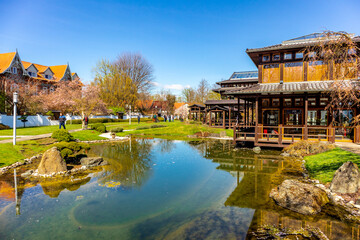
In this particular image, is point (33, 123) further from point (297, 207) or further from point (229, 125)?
point (297, 207)

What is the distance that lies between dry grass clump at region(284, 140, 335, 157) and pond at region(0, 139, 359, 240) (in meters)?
3.21

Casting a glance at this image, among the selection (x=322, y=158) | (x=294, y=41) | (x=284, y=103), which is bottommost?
(x=322, y=158)

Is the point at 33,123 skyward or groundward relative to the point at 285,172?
skyward

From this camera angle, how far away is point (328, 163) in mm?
10898

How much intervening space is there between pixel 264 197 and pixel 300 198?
1272mm

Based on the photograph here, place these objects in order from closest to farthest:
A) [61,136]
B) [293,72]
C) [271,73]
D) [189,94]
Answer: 1. [61,136]
2. [293,72]
3. [271,73]
4. [189,94]

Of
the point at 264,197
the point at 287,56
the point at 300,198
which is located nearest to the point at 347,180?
the point at 300,198

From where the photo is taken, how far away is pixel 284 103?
1770 centimetres

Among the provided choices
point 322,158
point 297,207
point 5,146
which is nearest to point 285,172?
point 322,158

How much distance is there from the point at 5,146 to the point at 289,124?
2094 cm

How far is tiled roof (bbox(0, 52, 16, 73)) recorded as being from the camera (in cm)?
3606

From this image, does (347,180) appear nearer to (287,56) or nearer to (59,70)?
(287,56)

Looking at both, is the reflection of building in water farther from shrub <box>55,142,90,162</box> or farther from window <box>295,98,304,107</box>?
shrub <box>55,142,90,162</box>

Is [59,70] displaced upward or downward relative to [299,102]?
upward
